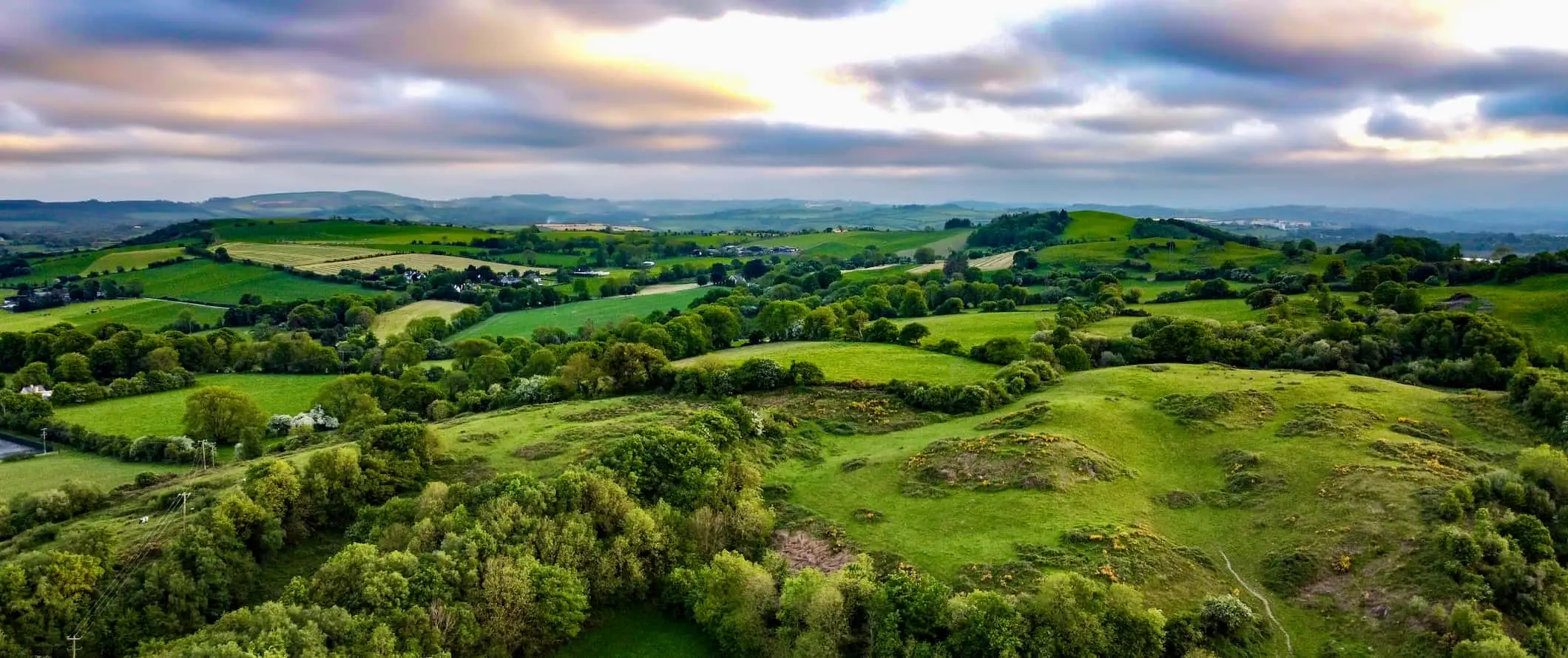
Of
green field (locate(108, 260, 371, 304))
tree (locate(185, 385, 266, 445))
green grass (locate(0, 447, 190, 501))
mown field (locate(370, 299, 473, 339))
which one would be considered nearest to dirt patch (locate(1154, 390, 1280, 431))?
tree (locate(185, 385, 266, 445))

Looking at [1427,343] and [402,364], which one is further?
[402,364]

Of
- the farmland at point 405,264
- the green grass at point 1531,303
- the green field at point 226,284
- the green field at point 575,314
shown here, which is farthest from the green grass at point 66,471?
the green grass at point 1531,303

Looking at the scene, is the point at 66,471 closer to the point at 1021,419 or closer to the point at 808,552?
the point at 808,552

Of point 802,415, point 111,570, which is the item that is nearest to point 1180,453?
point 802,415

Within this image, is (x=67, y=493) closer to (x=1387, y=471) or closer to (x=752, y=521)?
(x=752, y=521)

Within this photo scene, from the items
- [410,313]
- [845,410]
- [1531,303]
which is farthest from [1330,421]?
[410,313]

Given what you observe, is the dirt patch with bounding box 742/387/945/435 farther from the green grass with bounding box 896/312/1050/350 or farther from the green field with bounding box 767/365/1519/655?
the green grass with bounding box 896/312/1050/350
